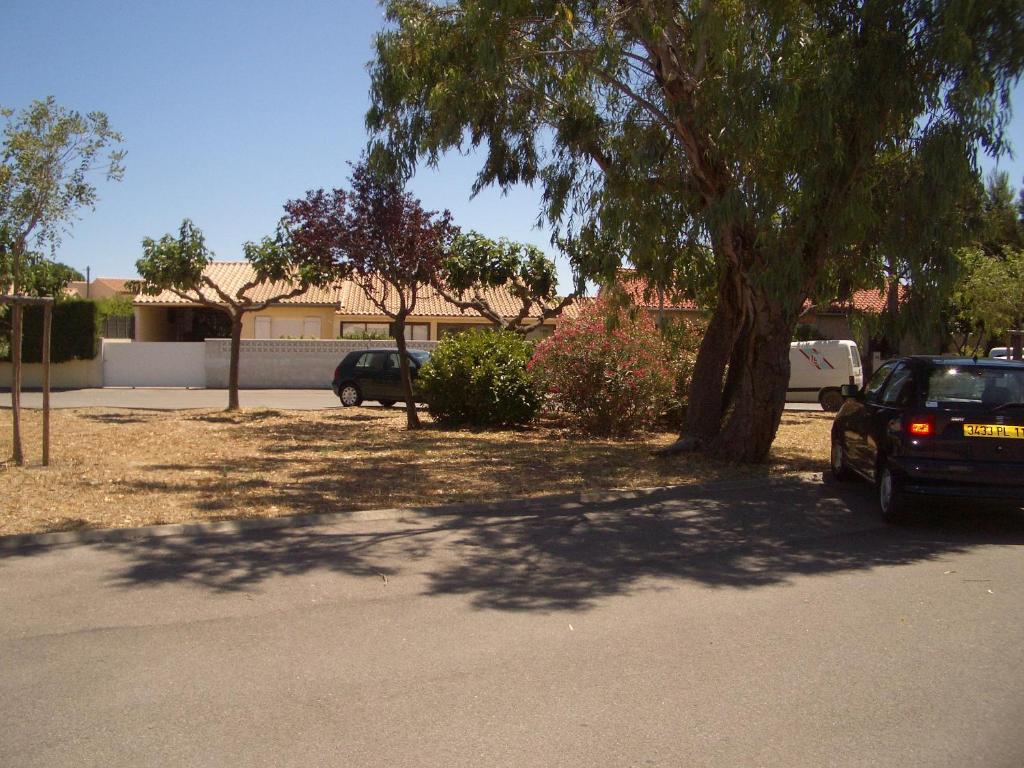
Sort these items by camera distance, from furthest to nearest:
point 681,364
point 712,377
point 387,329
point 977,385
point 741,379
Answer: point 387,329, point 681,364, point 712,377, point 741,379, point 977,385

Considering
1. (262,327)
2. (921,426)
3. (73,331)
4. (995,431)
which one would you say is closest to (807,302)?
(921,426)

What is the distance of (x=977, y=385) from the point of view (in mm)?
8586

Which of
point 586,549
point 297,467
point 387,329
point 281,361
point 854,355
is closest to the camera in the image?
point 586,549

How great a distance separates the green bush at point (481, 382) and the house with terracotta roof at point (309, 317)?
20.0 metres

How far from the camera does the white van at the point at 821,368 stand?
24734 millimetres

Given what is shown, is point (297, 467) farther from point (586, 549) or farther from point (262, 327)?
point (262, 327)

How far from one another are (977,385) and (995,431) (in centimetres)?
55

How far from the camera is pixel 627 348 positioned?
53.9 ft

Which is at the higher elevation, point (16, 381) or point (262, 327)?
point (262, 327)

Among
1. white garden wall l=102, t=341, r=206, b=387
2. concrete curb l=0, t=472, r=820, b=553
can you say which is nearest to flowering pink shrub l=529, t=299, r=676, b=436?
concrete curb l=0, t=472, r=820, b=553

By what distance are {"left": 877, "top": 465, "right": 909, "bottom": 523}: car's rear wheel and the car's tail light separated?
1.44 feet

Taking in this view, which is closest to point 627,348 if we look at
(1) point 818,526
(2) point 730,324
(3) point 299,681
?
(2) point 730,324

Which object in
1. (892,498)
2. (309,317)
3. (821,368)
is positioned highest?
(309,317)

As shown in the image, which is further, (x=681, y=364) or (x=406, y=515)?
(x=681, y=364)
